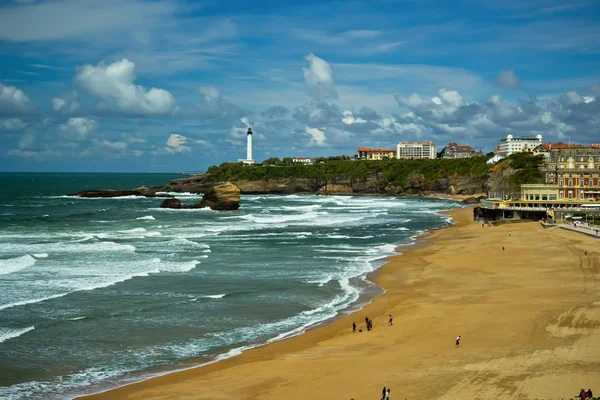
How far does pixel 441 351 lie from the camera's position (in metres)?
23.4

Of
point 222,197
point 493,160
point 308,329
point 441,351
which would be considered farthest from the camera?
point 493,160

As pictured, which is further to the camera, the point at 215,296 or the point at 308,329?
the point at 215,296

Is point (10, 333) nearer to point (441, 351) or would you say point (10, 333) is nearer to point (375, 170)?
point (441, 351)

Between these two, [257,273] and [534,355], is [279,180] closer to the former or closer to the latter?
[257,273]

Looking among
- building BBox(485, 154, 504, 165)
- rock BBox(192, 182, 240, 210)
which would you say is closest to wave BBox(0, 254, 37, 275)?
rock BBox(192, 182, 240, 210)

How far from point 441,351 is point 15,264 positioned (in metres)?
29.9

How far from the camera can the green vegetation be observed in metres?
146

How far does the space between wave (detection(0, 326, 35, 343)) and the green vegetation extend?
122748 mm

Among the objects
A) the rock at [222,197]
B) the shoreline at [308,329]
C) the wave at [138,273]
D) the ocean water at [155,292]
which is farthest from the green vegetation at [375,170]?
the wave at [138,273]

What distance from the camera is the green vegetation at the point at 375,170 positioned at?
480 feet

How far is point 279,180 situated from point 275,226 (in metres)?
91.0

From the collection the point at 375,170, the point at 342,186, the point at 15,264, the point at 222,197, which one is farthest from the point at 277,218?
the point at 375,170

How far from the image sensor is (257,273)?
39.7 metres

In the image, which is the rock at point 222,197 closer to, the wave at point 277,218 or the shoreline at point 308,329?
the wave at point 277,218
